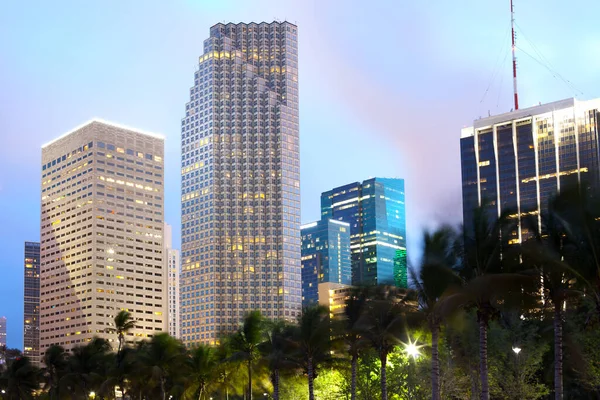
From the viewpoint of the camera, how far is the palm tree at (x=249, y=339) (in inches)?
2931

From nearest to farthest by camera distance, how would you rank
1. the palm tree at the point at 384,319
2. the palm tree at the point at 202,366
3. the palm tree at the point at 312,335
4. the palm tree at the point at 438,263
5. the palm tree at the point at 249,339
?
the palm tree at the point at 438,263, the palm tree at the point at 384,319, the palm tree at the point at 312,335, the palm tree at the point at 249,339, the palm tree at the point at 202,366

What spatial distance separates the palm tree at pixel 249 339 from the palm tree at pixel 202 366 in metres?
8.87

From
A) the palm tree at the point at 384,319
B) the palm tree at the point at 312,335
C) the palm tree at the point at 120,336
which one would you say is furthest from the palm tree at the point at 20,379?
the palm tree at the point at 384,319

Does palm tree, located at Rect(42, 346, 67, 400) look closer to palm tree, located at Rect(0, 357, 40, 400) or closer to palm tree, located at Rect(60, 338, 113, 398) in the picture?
palm tree, located at Rect(60, 338, 113, 398)

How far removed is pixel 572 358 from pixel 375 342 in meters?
13.3

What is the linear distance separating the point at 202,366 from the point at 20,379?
2812 cm

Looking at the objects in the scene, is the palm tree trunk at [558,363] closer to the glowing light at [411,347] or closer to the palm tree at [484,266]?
the palm tree at [484,266]

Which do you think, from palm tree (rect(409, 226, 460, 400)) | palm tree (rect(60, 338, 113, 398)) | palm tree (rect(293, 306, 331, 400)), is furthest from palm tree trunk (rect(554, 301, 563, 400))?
palm tree (rect(60, 338, 113, 398))

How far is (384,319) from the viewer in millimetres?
58562

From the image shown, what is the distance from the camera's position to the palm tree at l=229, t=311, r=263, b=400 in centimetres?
7444

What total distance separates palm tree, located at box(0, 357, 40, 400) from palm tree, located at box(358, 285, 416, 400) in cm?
5425

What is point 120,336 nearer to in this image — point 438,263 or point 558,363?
point 438,263

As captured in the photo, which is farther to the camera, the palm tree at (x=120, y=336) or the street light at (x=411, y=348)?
the palm tree at (x=120, y=336)

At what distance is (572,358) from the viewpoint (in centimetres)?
5697
